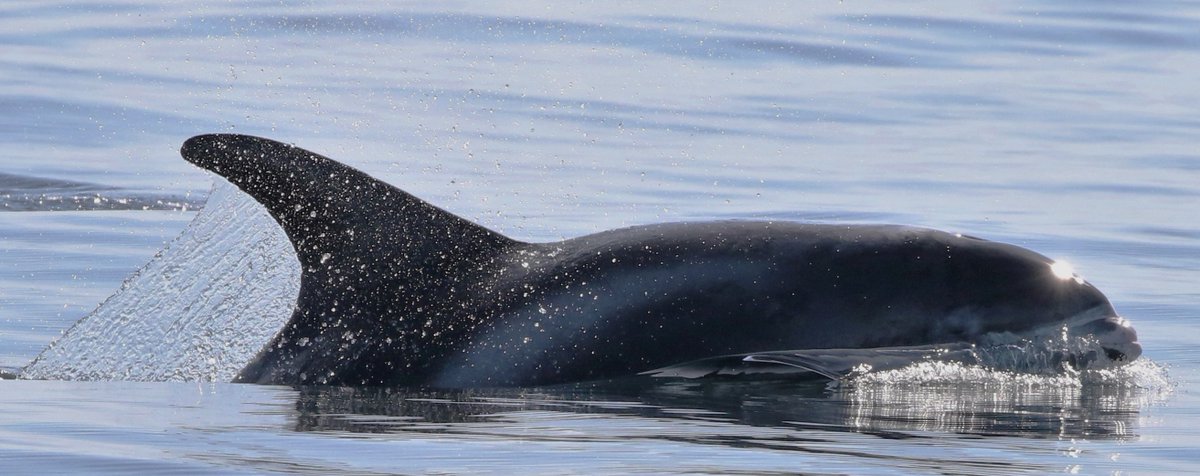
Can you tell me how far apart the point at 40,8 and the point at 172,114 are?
Result: 995cm

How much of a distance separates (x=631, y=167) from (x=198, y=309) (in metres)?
8.63

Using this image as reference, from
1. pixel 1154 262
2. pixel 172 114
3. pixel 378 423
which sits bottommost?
pixel 378 423

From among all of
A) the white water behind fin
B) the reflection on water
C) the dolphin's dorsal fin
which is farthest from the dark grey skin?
the white water behind fin

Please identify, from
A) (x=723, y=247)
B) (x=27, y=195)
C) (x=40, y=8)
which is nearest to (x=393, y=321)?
(x=723, y=247)

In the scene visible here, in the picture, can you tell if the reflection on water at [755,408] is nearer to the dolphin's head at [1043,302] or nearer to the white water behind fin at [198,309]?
the dolphin's head at [1043,302]

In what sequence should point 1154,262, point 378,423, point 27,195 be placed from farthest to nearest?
point 27,195
point 1154,262
point 378,423

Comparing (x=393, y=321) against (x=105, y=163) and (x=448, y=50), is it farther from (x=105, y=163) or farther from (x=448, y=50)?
(x=448, y=50)

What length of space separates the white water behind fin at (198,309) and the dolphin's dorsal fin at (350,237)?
2.91ft

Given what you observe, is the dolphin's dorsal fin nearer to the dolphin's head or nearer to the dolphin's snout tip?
the dolphin's head

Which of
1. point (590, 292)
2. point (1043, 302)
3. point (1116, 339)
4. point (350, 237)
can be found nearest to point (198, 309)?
point (350, 237)

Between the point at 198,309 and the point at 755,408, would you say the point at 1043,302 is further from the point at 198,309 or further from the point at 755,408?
the point at 198,309

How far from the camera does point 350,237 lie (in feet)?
23.8

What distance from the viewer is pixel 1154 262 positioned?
1270 centimetres

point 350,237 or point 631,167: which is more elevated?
point 631,167
